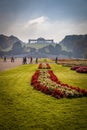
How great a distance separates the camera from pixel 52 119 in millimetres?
8938

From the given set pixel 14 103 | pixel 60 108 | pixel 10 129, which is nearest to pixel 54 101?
pixel 60 108

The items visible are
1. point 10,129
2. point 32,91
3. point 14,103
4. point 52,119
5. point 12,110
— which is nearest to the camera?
point 10,129

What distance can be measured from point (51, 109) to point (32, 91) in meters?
4.55

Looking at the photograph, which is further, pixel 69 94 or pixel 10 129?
pixel 69 94

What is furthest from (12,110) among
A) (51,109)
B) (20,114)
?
(51,109)

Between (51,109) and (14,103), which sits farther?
(14,103)

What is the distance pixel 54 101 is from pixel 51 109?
152 centimetres

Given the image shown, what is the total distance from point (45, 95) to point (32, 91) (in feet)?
5.18

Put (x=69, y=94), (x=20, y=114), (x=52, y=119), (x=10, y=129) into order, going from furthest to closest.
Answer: (x=69, y=94), (x=20, y=114), (x=52, y=119), (x=10, y=129)

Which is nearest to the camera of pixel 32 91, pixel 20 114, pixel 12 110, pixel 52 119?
pixel 52 119

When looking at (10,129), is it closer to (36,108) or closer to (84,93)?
(36,108)

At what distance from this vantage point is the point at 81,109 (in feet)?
33.9

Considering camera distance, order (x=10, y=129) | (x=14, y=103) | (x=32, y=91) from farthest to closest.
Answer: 1. (x=32, y=91)
2. (x=14, y=103)
3. (x=10, y=129)

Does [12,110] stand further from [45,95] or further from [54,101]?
[45,95]
